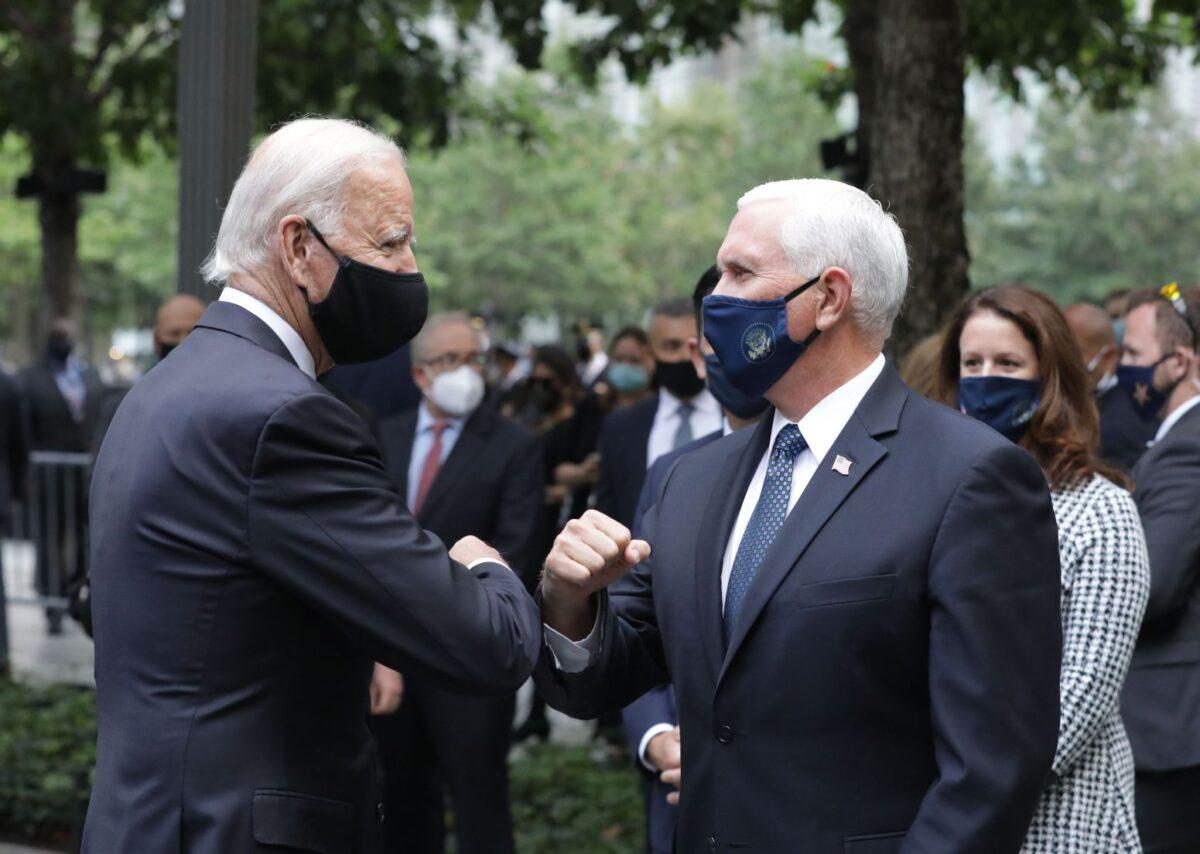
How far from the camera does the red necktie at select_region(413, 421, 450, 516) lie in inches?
261

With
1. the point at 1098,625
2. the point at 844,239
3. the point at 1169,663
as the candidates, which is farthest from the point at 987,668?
the point at 1169,663

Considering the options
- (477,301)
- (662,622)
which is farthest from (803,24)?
(477,301)

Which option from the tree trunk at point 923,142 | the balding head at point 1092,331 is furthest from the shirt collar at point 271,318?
the balding head at point 1092,331

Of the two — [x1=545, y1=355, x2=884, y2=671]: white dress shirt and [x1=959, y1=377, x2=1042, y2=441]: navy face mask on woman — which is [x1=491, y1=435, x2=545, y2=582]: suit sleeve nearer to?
[x1=959, y1=377, x2=1042, y2=441]: navy face mask on woman

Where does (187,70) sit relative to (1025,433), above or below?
above

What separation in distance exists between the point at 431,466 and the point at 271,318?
12.2 ft

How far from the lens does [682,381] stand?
6.70 m

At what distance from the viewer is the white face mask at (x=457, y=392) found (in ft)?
21.6

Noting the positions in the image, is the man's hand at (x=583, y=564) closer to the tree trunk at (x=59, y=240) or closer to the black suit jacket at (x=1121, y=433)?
the black suit jacket at (x=1121, y=433)

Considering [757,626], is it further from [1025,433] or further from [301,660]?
[1025,433]

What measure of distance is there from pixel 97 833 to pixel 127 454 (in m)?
0.67

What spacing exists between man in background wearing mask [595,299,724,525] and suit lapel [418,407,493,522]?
1.88 feet

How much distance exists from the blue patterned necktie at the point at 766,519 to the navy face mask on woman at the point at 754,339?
0.11 meters

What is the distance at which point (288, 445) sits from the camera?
276 centimetres
